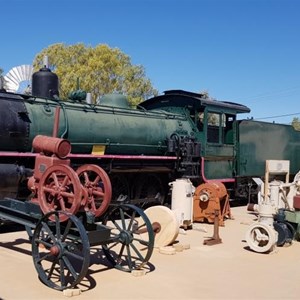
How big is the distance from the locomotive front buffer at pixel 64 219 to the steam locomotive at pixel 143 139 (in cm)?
202

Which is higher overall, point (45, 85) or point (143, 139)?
point (45, 85)

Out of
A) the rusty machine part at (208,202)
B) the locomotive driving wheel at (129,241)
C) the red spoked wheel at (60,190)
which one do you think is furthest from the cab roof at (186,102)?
the red spoked wheel at (60,190)

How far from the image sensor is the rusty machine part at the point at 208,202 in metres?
9.24

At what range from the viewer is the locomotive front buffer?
15.4 feet

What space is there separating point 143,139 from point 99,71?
15.9m

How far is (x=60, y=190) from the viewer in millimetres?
5117

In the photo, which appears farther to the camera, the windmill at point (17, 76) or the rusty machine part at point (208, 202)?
the windmill at point (17, 76)

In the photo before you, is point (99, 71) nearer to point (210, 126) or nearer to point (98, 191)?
point (210, 126)

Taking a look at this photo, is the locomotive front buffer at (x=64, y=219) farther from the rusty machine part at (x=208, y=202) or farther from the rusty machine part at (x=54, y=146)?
the rusty machine part at (x=208, y=202)

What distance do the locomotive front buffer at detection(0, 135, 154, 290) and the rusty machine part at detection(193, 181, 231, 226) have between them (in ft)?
11.5

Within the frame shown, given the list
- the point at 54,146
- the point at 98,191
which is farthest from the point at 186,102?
the point at 54,146

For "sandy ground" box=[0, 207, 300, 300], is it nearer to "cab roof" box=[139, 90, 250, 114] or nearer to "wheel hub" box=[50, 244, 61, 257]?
"wheel hub" box=[50, 244, 61, 257]

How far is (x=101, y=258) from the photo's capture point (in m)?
6.05

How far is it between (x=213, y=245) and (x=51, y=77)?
4966 mm
